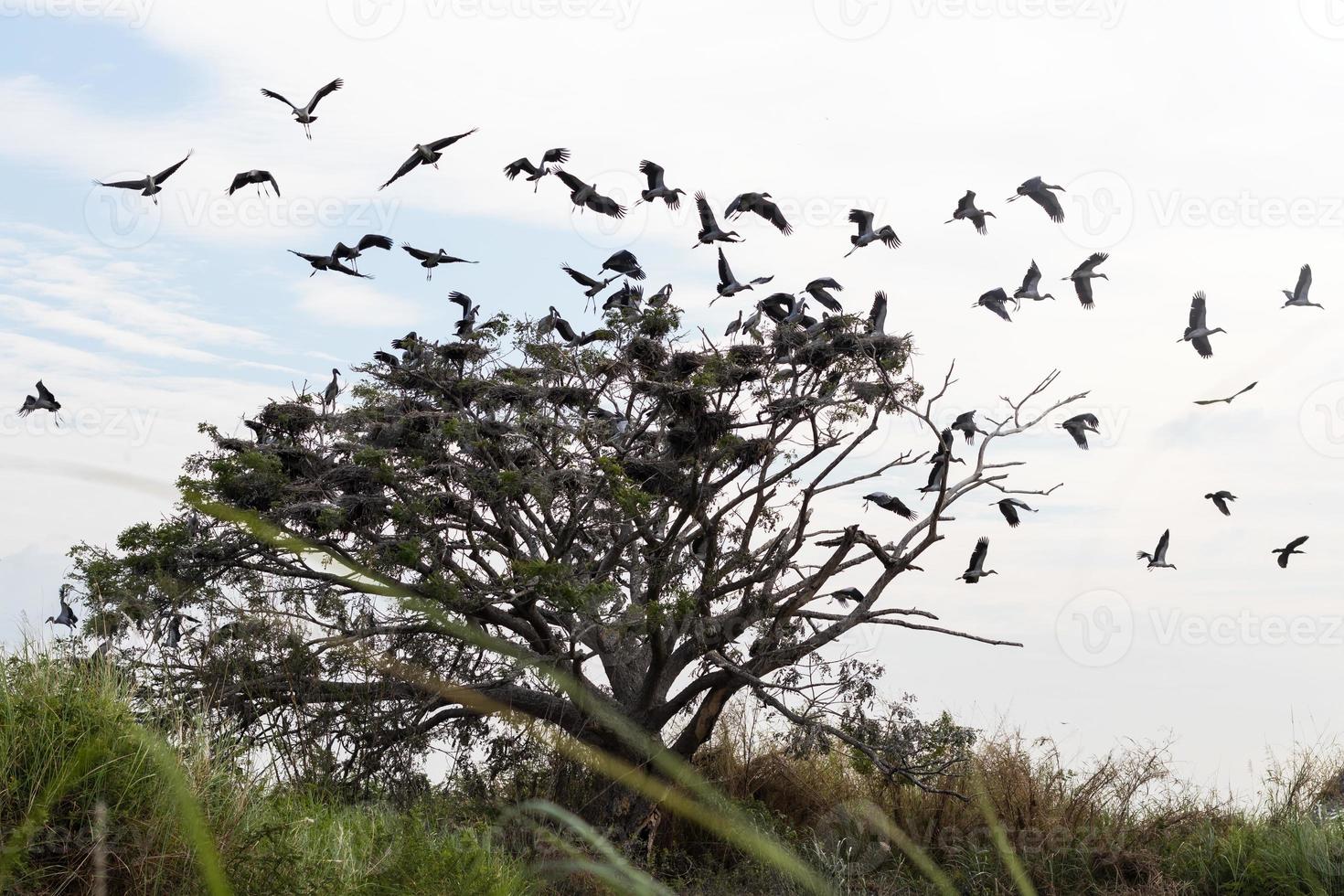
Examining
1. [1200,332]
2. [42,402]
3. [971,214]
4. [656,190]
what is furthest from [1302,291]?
[42,402]

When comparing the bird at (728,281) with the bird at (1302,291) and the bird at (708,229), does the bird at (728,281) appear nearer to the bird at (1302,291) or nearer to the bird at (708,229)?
the bird at (708,229)

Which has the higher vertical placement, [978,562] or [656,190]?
[656,190]

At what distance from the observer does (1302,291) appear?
14.9 meters

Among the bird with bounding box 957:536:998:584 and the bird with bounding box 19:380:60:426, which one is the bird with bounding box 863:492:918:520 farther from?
the bird with bounding box 19:380:60:426

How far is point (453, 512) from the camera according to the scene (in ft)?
50.0

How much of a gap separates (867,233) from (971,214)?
1.31 meters

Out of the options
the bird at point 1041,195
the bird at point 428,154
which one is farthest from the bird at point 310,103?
the bird at point 1041,195

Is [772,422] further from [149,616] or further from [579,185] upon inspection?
[149,616]

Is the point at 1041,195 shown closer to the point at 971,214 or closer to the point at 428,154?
the point at 971,214

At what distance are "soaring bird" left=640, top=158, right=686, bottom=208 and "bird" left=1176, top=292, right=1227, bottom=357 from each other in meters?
6.45

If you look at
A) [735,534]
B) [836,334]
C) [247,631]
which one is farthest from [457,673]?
[836,334]

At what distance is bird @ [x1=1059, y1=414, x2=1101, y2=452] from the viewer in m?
16.5

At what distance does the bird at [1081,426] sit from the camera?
16516mm

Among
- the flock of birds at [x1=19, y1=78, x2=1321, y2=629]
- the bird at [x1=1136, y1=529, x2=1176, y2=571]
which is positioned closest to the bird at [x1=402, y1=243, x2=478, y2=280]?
the flock of birds at [x1=19, y1=78, x2=1321, y2=629]
